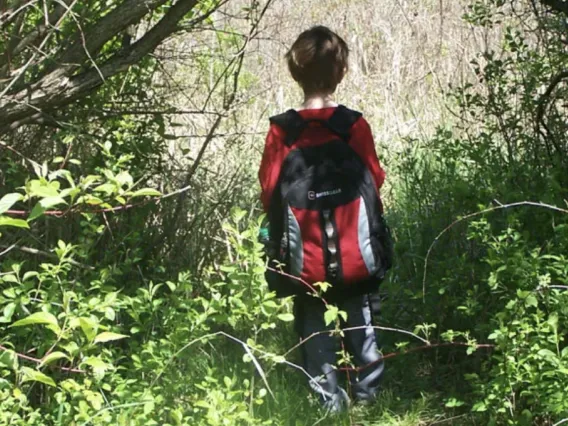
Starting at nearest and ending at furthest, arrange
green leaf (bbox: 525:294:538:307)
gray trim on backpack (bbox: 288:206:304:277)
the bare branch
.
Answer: green leaf (bbox: 525:294:538:307) < gray trim on backpack (bbox: 288:206:304:277) < the bare branch

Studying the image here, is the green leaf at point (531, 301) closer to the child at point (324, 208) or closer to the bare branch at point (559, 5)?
the child at point (324, 208)

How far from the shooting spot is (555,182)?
4.16 metres

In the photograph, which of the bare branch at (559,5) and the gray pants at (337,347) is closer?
the gray pants at (337,347)

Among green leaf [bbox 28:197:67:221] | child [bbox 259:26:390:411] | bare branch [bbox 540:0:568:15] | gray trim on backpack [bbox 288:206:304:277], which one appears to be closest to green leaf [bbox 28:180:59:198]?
green leaf [bbox 28:197:67:221]

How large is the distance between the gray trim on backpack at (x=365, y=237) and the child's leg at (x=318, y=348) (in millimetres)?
300

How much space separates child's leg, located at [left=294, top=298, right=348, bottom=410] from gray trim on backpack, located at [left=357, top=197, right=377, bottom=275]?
11.8 inches

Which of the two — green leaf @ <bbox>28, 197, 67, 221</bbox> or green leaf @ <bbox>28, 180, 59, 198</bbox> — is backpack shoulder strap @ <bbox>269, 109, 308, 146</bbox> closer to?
green leaf @ <bbox>28, 180, 59, 198</bbox>

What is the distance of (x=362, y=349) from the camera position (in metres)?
4.34

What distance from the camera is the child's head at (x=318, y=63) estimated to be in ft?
13.9

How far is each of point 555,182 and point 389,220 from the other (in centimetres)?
170

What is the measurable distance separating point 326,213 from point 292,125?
0.38 m

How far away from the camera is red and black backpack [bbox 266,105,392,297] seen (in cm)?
397

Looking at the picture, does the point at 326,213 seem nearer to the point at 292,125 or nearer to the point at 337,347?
the point at 292,125

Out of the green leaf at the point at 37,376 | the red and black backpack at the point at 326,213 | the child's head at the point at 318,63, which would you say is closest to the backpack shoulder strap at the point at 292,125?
the red and black backpack at the point at 326,213
